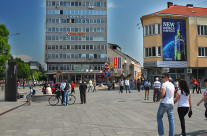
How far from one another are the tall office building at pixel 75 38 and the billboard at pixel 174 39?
33.0 metres

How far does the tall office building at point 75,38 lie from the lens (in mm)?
68562

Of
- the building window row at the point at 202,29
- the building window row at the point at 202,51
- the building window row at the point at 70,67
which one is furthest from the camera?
the building window row at the point at 70,67

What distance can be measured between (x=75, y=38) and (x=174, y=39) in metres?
36.7

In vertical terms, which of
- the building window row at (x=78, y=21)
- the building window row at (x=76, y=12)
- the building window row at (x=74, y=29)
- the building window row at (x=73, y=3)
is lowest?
the building window row at (x=74, y=29)

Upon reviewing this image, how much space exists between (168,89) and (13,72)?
1435 cm

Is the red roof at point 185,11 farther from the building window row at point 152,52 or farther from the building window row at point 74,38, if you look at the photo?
the building window row at point 74,38

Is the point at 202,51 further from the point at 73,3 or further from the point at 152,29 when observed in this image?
the point at 73,3

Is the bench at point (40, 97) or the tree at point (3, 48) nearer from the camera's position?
the bench at point (40, 97)

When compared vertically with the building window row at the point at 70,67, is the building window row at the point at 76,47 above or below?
above

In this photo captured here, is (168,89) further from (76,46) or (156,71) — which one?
(76,46)

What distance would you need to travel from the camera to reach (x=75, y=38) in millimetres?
69062

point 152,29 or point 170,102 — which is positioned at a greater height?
point 152,29

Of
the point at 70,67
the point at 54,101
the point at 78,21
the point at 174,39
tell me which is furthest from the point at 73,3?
the point at 54,101

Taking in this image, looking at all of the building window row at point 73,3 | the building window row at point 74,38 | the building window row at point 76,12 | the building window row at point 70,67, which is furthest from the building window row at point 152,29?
the building window row at point 73,3
